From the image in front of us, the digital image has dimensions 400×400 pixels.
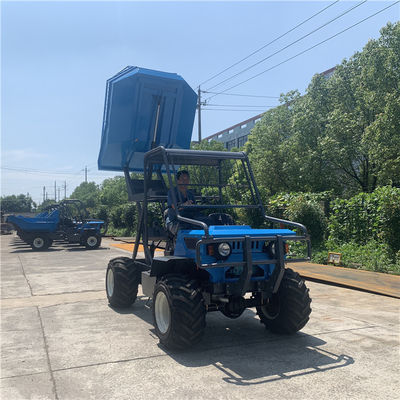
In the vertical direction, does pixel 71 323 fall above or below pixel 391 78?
below

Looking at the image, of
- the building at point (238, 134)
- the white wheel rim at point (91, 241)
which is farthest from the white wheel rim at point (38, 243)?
the building at point (238, 134)

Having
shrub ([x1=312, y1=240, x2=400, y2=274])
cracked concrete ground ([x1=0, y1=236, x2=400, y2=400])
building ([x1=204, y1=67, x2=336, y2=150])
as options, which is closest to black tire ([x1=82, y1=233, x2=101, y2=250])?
shrub ([x1=312, y1=240, x2=400, y2=274])

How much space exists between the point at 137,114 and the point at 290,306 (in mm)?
4497

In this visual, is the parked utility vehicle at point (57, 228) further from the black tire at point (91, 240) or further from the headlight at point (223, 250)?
the headlight at point (223, 250)

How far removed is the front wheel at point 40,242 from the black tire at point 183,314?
17517 mm

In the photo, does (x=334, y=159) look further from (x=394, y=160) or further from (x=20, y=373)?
(x=20, y=373)

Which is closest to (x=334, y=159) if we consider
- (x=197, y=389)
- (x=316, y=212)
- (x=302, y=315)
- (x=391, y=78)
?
(x=391, y=78)

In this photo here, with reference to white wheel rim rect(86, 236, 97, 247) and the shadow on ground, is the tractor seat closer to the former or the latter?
the shadow on ground

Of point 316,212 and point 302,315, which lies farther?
point 316,212

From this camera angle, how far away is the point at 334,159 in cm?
1966

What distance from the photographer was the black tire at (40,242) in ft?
67.5

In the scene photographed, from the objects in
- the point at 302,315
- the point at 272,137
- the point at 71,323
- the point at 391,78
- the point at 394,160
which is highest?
the point at 391,78

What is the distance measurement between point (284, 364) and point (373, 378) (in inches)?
35.9

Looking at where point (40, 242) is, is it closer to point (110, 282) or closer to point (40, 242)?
point (40, 242)
